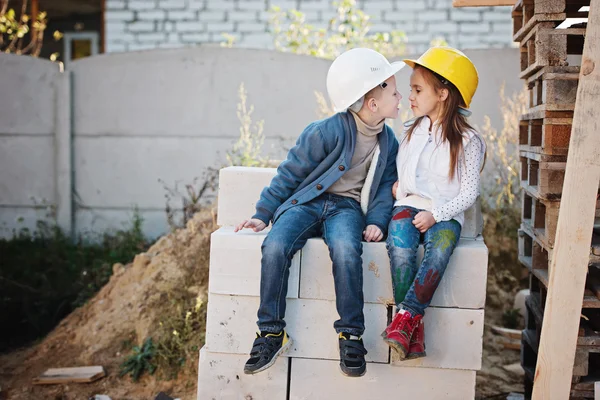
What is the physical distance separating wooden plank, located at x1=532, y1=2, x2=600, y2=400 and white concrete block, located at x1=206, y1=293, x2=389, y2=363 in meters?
0.70

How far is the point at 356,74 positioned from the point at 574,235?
123cm

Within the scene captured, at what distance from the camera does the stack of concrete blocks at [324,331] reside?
3.19 metres

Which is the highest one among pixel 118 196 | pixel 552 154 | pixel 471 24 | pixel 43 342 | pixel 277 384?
pixel 471 24

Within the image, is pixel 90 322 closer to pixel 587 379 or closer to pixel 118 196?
pixel 118 196

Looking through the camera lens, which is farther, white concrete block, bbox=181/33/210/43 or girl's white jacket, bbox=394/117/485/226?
white concrete block, bbox=181/33/210/43

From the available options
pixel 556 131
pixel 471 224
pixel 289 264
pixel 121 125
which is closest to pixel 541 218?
pixel 471 224

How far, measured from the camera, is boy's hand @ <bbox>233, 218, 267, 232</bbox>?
332cm

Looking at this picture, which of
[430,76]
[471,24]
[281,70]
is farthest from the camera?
[471,24]

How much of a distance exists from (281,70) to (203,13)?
3585mm

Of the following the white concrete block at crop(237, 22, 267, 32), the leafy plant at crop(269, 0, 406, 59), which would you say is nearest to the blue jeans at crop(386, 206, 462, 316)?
the leafy plant at crop(269, 0, 406, 59)

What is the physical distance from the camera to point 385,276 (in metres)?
3.22

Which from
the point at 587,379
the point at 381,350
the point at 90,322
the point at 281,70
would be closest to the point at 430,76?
the point at 381,350

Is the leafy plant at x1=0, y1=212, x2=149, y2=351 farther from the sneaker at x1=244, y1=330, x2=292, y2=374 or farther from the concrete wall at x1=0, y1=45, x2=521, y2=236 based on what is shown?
the sneaker at x1=244, y1=330, x2=292, y2=374

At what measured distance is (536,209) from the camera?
3668mm
